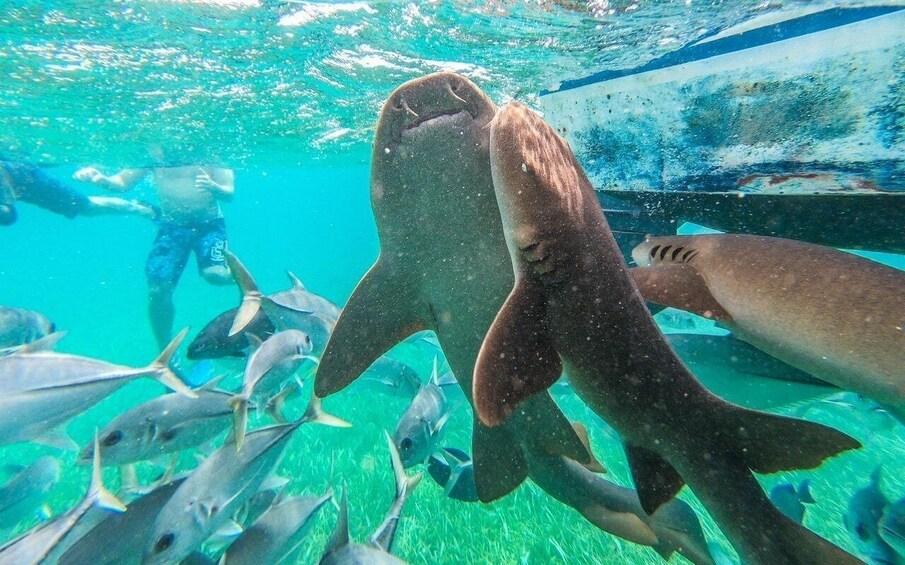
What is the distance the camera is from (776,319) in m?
2.78

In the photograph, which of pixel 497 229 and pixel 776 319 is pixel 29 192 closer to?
pixel 497 229

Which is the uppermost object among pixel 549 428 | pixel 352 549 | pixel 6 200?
pixel 6 200

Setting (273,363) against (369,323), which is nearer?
(369,323)

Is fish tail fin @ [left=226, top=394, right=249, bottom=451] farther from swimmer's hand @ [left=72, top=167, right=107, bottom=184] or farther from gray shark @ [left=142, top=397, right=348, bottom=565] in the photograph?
swimmer's hand @ [left=72, top=167, right=107, bottom=184]

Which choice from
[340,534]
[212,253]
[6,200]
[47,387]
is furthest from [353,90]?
[340,534]

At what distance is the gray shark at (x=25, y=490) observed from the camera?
5590 millimetres

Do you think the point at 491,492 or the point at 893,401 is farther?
the point at 491,492

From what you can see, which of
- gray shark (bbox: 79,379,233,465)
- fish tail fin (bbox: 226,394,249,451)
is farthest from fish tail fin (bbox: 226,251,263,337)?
fish tail fin (bbox: 226,394,249,451)

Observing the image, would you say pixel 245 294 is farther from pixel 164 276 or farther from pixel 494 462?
pixel 164 276

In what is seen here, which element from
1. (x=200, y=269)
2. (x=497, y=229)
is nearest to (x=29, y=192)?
(x=200, y=269)

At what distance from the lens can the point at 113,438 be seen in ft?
12.6

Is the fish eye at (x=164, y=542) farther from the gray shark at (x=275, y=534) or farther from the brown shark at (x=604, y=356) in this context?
the brown shark at (x=604, y=356)

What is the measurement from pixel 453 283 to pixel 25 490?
7.00 m

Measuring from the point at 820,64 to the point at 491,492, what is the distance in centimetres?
530
